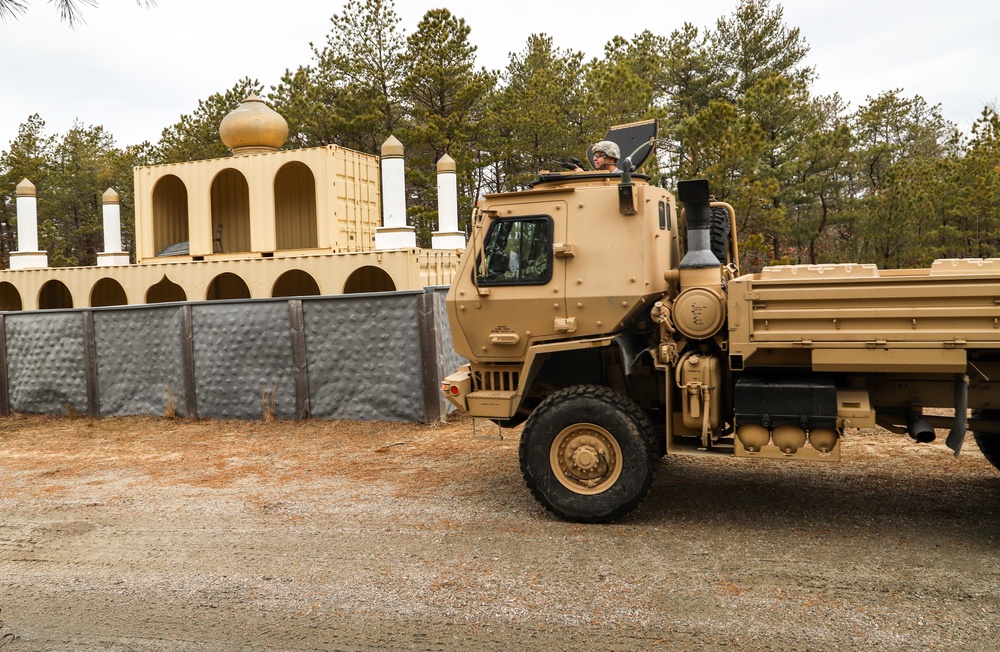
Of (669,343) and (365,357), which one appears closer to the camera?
(669,343)

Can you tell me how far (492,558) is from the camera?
5668mm

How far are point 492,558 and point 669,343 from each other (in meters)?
2.20

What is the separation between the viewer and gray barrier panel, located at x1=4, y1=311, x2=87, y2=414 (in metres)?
13.1

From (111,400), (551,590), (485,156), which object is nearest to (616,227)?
(551,590)

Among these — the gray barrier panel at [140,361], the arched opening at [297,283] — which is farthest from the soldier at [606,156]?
the arched opening at [297,283]

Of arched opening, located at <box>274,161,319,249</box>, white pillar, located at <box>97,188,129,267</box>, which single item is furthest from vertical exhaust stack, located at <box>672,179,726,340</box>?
white pillar, located at <box>97,188,129,267</box>

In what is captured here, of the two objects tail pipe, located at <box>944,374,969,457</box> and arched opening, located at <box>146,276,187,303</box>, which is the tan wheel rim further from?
arched opening, located at <box>146,276,187,303</box>

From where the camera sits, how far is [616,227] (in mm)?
6602

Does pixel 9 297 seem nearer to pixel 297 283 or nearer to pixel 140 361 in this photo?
pixel 297 283

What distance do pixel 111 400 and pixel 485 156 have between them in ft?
75.5

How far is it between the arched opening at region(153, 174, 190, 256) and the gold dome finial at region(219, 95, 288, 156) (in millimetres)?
2437

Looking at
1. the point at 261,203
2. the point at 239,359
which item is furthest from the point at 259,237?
the point at 239,359

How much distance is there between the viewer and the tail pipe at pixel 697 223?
6.56 meters

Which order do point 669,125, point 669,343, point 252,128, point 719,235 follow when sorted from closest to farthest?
point 669,343, point 719,235, point 252,128, point 669,125
